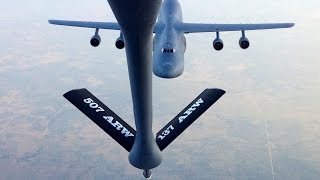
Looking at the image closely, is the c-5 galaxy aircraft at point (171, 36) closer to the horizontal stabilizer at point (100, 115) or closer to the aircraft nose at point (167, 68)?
the aircraft nose at point (167, 68)

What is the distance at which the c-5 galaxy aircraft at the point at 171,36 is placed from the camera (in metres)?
45.3

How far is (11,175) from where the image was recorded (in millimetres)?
198125

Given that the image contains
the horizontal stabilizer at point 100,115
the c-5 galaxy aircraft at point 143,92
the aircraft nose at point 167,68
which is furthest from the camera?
the aircraft nose at point 167,68

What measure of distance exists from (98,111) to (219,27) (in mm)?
32233

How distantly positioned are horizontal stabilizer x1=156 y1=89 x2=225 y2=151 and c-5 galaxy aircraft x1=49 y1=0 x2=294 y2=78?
22.3 metres

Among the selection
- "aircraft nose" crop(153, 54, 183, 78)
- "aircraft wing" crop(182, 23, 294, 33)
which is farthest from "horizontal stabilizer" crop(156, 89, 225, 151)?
"aircraft wing" crop(182, 23, 294, 33)

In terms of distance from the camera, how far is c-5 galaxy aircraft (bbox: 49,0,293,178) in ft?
34.2

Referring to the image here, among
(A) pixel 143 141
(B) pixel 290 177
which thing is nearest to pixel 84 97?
(A) pixel 143 141

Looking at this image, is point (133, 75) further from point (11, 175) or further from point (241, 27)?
point (11, 175)

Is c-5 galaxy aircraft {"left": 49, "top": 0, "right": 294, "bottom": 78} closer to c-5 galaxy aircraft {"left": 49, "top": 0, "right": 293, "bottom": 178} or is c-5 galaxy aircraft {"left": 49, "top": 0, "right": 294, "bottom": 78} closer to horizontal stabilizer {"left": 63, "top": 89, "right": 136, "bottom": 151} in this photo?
c-5 galaxy aircraft {"left": 49, "top": 0, "right": 293, "bottom": 178}

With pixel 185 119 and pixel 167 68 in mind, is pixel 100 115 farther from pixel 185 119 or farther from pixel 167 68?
pixel 167 68

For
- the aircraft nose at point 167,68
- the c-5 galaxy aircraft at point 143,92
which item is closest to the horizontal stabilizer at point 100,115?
the c-5 galaxy aircraft at point 143,92

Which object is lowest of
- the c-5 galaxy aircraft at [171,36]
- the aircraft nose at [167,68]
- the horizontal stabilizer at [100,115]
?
the aircraft nose at [167,68]

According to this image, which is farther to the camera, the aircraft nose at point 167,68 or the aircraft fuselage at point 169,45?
the aircraft fuselage at point 169,45
